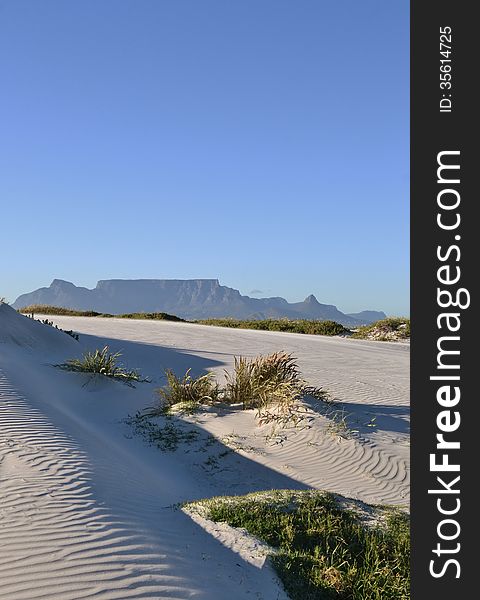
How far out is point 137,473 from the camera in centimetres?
634

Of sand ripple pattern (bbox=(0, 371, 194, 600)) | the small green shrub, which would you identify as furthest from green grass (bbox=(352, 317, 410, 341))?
sand ripple pattern (bbox=(0, 371, 194, 600))

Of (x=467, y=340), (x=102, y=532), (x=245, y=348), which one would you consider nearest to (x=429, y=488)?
(x=467, y=340)

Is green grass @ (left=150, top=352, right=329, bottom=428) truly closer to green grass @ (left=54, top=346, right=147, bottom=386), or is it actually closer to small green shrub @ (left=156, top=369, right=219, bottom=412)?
small green shrub @ (left=156, top=369, right=219, bottom=412)

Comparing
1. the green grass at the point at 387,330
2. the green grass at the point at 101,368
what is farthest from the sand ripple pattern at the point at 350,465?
the green grass at the point at 387,330

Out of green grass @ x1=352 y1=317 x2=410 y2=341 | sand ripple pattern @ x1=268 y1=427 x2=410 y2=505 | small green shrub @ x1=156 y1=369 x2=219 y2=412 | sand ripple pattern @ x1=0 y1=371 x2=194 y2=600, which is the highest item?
green grass @ x1=352 y1=317 x2=410 y2=341

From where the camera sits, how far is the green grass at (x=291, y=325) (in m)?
29.6

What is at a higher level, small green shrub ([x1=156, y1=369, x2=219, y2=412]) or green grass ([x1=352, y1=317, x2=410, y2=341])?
green grass ([x1=352, y1=317, x2=410, y2=341])

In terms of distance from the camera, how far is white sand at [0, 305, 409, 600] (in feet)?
11.6

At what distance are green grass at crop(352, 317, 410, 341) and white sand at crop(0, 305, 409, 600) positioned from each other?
1229 centimetres

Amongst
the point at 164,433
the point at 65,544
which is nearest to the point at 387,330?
the point at 164,433

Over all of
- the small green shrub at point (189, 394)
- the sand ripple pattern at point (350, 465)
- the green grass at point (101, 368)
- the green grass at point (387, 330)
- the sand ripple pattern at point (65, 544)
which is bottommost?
the sand ripple pattern at point (350, 465)

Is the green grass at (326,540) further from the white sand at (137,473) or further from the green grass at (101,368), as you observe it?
the green grass at (101,368)

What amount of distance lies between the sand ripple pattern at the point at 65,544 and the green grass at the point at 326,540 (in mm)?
835

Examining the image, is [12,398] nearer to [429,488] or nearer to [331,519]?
[331,519]
